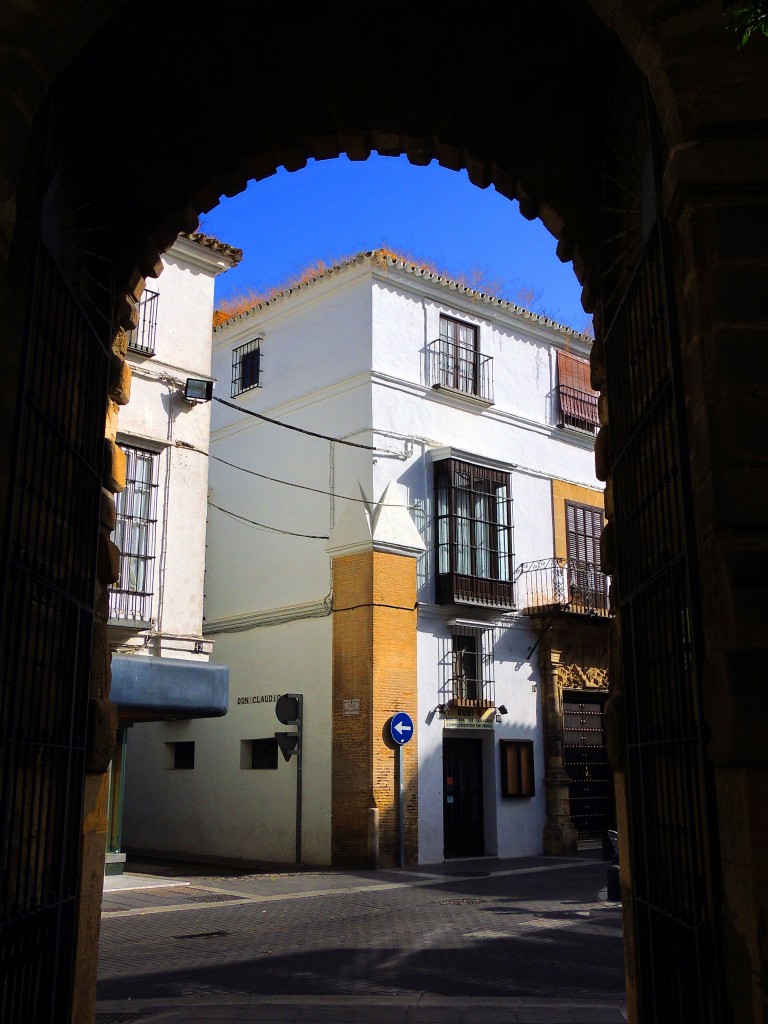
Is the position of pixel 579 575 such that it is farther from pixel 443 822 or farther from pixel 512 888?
pixel 512 888

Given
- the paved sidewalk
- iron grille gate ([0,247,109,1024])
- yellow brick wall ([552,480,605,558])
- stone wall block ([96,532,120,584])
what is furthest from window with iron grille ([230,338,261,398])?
iron grille gate ([0,247,109,1024])

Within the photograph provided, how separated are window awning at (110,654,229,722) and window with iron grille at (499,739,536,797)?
6.81m

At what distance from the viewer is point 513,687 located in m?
21.0

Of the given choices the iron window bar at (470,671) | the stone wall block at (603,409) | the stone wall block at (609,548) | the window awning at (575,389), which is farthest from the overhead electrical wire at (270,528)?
Result: the stone wall block at (609,548)

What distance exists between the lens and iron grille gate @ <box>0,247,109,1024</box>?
4.22 meters

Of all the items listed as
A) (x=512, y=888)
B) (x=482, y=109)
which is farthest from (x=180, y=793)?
(x=482, y=109)

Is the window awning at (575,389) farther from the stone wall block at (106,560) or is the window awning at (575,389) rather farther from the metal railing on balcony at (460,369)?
the stone wall block at (106,560)

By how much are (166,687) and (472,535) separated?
7690 millimetres

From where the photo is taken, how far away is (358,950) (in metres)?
9.68

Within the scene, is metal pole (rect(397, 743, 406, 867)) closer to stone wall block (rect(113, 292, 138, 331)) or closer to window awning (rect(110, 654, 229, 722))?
window awning (rect(110, 654, 229, 722))

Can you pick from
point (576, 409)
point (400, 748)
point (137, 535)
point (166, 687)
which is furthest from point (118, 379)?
point (576, 409)

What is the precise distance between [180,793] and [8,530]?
1830 cm

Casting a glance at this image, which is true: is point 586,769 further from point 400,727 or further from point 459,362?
point 459,362

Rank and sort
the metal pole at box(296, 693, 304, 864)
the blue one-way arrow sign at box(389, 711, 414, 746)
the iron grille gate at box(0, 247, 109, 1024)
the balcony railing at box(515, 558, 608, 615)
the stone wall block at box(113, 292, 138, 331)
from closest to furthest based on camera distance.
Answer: the iron grille gate at box(0, 247, 109, 1024) < the stone wall block at box(113, 292, 138, 331) < the blue one-way arrow sign at box(389, 711, 414, 746) < the metal pole at box(296, 693, 304, 864) < the balcony railing at box(515, 558, 608, 615)
